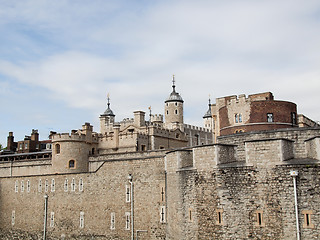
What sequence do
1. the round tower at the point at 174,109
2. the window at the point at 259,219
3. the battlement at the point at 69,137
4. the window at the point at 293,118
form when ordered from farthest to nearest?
the round tower at the point at 174,109 < the battlement at the point at 69,137 < the window at the point at 293,118 < the window at the point at 259,219

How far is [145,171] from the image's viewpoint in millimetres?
30000

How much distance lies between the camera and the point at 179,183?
2469cm

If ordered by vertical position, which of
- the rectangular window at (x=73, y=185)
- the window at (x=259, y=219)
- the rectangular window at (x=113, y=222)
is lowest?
the rectangular window at (x=113, y=222)

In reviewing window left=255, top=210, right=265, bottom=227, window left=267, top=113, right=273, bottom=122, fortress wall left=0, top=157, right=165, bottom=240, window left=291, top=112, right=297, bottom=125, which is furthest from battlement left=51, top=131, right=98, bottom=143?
window left=255, top=210, right=265, bottom=227

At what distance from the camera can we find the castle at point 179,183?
2003 centimetres

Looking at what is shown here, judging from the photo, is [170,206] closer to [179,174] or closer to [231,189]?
[179,174]

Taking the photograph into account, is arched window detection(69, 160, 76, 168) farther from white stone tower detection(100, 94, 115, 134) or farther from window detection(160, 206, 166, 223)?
white stone tower detection(100, 94, 115, 134)

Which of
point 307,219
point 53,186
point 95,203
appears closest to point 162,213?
point 95,203

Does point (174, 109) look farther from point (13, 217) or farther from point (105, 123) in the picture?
point (13, 217)

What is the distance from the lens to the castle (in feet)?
65.7

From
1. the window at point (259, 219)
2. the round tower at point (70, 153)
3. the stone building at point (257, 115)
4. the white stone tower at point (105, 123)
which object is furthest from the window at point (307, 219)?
the white stone tower at point (105, 123)

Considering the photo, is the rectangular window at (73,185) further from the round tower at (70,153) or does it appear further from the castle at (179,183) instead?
the round tower at (70,153)

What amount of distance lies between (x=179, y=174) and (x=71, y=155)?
624 inches

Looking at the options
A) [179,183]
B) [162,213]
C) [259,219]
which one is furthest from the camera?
[162,213]
